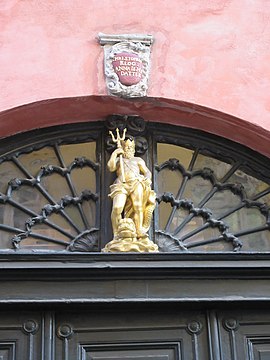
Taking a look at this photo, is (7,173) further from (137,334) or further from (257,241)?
(257,241)

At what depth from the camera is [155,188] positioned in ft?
17.2

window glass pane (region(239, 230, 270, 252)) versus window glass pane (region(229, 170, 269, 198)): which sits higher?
window glass pane (region(229, 170, 269, 198))

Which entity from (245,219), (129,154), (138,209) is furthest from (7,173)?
(245,219)

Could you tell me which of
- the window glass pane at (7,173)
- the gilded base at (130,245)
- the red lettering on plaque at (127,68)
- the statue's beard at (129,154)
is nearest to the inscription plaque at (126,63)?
the red lettering on plaque at (127,68)

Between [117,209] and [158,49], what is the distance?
118 cm

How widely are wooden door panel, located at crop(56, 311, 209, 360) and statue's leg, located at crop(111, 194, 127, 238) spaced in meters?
0.55

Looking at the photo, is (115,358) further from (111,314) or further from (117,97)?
(117,97)

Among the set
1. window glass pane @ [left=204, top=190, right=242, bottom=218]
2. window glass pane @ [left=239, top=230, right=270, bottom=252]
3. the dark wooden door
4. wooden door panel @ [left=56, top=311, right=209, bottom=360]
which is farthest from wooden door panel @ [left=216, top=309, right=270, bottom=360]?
window glass pane @ [left=204, top=190, right=242, bottom=218]

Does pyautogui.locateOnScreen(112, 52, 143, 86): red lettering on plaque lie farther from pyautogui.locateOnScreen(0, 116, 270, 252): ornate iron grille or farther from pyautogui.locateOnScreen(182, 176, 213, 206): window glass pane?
pyautogui.locateOnScreen(182, 176, 213, 206): window glass pane

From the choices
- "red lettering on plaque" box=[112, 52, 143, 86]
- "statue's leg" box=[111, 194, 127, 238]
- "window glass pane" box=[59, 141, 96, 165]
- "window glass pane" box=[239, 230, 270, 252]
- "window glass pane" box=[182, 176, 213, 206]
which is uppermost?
"red lettering on plaque" box=[112, 52, 143, 86]

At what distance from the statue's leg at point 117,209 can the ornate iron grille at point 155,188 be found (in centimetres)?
15

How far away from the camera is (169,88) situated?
17.1 feet

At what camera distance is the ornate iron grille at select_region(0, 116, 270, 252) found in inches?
200

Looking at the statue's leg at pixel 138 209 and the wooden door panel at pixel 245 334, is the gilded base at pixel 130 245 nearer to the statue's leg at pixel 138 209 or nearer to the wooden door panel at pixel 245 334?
the statue's leg at pixel 138 209
